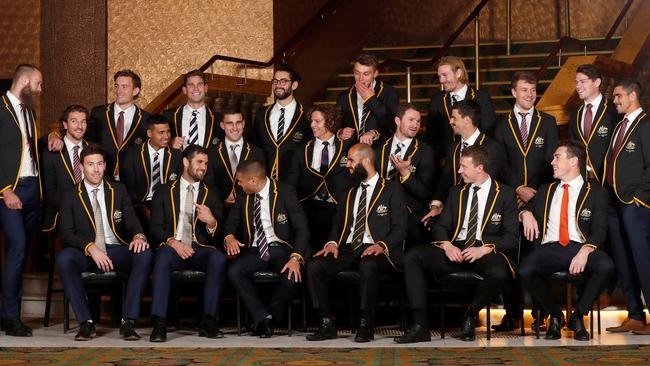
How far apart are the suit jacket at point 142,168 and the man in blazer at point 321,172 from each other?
2.65ft

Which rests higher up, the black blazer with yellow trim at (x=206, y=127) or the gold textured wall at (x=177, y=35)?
the gold textured wall at (x=177, y=35)

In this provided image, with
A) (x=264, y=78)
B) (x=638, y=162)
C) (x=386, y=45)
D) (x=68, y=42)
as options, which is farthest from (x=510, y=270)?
(x=386, y=45)

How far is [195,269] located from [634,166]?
Answer: 2.84 meters

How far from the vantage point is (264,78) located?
10.8m

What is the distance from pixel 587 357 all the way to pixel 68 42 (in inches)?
259

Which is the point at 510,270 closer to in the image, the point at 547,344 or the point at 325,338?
Result: the point at 547,344

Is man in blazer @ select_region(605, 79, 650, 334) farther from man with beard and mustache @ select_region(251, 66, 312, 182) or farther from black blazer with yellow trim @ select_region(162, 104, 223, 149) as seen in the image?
black blazer with yellow trim @ select_region(162, 104, 223, 149)

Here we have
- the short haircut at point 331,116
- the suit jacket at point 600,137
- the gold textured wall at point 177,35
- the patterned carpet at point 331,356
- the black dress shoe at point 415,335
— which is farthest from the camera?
the gold textured wall at point 177,35

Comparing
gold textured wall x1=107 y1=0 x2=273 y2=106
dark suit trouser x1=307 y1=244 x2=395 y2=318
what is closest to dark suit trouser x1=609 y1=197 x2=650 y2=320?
dark suit trouser x1=307 y1=244 x2=395 y2=318

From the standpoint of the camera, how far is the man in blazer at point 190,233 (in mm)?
7324

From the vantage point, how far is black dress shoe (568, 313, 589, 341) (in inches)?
271

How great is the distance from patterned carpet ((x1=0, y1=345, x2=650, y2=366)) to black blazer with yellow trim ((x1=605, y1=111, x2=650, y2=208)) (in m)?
1.14

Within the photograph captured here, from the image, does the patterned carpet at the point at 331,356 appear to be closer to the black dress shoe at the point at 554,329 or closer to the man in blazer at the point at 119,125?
the black dress shoe at the point at 554,329

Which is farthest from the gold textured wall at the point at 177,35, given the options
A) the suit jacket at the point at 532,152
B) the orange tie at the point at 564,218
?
the orange tie at the point at 564,218
